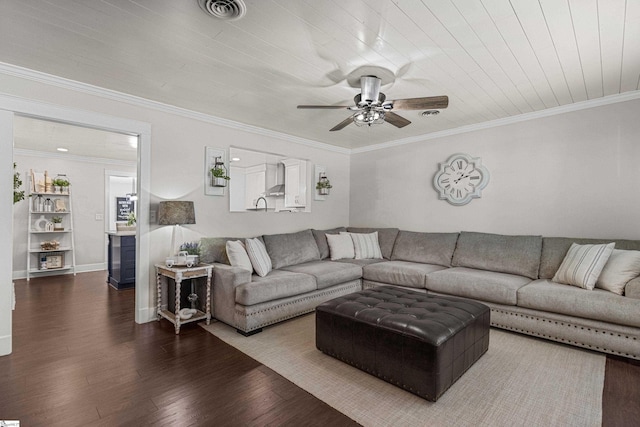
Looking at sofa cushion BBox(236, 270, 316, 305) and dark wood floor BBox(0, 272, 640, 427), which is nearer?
dark wood floor BBox(0, 272, 640, 427)

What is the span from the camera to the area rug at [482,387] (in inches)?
72.6

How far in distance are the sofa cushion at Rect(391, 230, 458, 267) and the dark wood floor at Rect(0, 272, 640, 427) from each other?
6.35 feet

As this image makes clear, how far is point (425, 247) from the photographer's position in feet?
14.7

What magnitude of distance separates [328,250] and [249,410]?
3085 mm

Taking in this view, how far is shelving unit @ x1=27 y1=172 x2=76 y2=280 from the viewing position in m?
5.89

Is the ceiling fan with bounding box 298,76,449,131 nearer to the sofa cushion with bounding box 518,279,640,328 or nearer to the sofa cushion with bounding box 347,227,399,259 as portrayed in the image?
the sofa cushion with bounding box 518,279,640,328

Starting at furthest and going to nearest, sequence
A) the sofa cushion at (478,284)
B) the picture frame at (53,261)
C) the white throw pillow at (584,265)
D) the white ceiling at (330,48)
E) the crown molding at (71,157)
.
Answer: the picture frame at (53,261)
the crown molding at (71,157)
the sofa cushion at (478,284)
the white throw pillow at (584,265)
the white ceiling at (330,48)

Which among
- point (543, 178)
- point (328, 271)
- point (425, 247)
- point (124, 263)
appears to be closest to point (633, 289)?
point (543, 178)

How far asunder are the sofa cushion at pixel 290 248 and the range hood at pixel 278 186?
178 cm

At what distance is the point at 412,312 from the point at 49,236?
23.6ft

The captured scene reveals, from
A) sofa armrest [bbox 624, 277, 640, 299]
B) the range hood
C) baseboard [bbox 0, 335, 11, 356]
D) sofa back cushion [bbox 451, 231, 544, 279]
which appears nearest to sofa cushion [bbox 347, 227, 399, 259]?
sofa back cushion [bbox 451, 231, 544, 279]

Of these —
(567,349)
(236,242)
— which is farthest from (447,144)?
(236,242)

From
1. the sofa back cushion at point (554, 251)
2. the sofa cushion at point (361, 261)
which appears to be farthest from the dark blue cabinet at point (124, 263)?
the sofa back cushion at point (554, 251)

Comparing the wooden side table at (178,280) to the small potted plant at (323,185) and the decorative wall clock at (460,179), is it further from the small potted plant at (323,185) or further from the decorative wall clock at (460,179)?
the decorative wall clock at (460,179)
